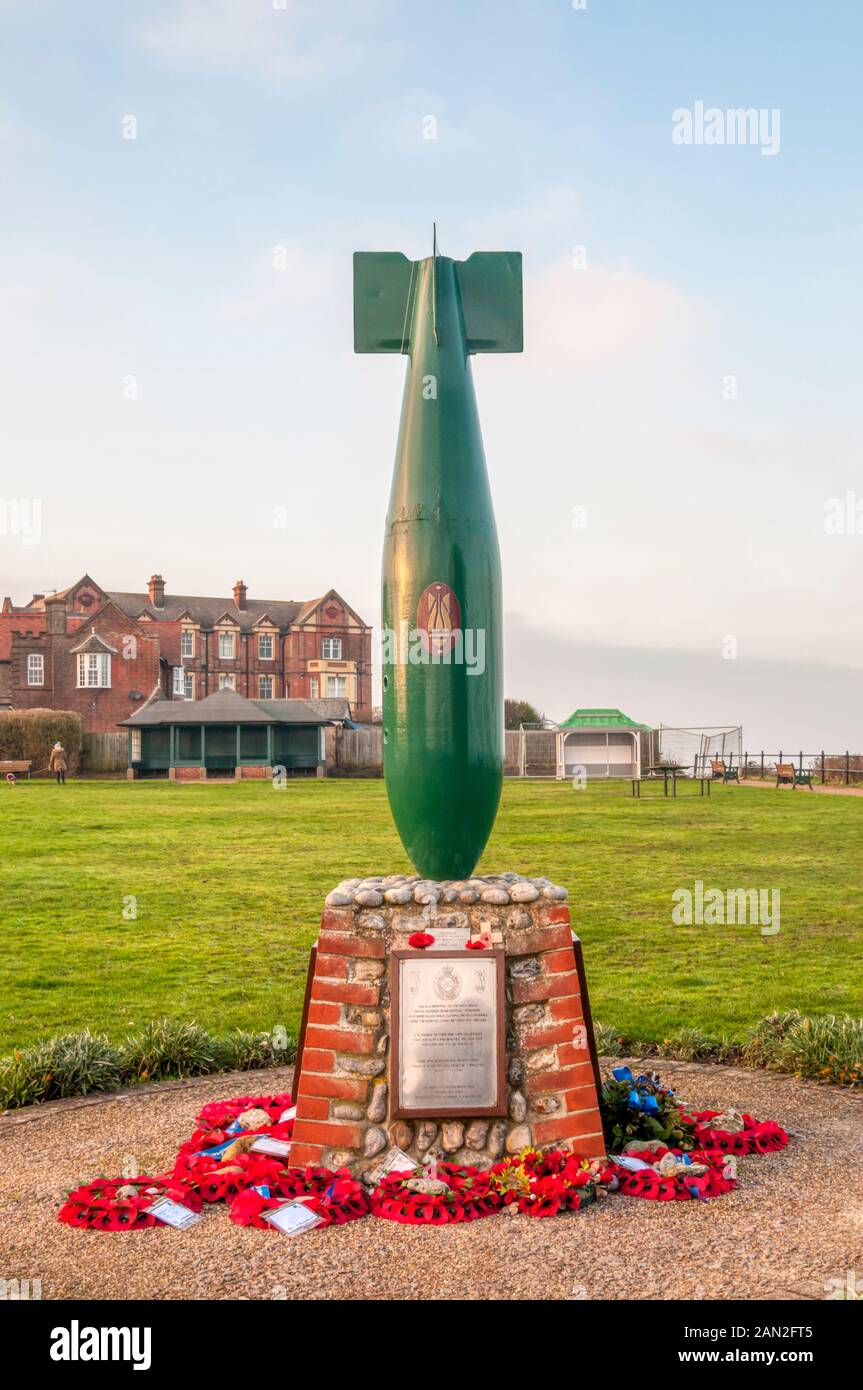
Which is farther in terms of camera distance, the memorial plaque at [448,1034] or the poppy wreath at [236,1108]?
the poppy wreath at [236,1108]

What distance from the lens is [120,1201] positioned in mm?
5605

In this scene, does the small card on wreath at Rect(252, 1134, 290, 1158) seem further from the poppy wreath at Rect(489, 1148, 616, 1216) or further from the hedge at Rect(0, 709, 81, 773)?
the hedge at Rect(0, 709, 81, 773)

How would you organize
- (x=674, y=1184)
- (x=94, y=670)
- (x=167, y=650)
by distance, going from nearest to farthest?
(x=674, y=1184) → (x=94, y=670) → (x=167, y=650)

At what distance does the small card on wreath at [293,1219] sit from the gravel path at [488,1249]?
6 cm

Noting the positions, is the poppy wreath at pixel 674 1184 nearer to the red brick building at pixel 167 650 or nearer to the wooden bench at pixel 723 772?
the wooden bench at pixel 723 772

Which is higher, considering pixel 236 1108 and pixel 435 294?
pixel 435 294

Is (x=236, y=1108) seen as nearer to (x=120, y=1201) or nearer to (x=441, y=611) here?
(x=120, y=1201)

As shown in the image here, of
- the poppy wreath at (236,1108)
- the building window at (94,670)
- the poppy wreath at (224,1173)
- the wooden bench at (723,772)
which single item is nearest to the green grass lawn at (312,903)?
the poppy wreath at (236,1108)

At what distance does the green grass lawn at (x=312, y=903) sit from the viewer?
10.3 metres

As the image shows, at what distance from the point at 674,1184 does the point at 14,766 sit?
1723 inches

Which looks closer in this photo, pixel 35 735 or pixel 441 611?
pixel 441 611

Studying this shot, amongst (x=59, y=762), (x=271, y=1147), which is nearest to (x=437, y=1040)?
(x=271, y=1147)

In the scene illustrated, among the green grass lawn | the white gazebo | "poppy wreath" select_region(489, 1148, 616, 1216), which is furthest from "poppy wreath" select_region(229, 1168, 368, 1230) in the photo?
the white gazebo

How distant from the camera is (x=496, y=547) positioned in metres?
6.66
